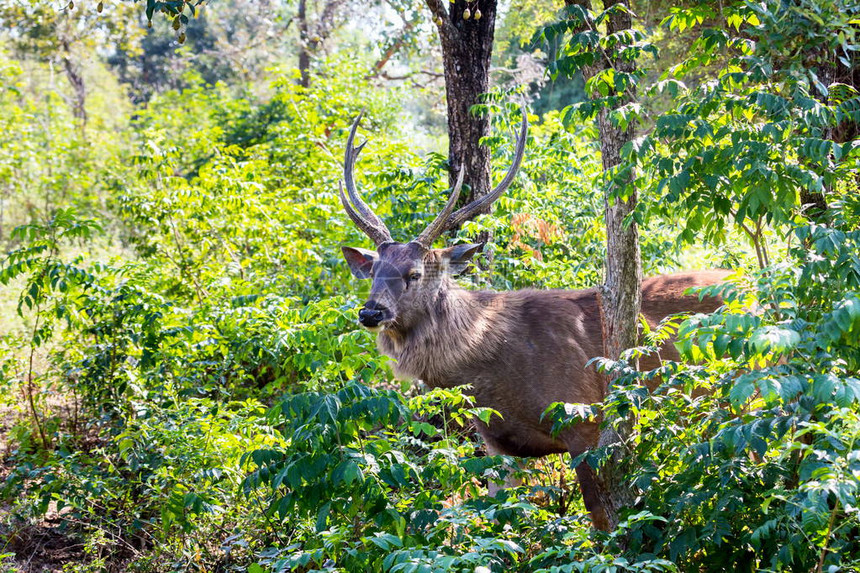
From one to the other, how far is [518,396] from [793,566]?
258 centimetres

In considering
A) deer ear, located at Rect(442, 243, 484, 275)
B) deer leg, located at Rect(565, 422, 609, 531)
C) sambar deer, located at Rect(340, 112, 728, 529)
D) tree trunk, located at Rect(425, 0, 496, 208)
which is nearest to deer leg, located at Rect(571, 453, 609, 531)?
deer leg, located at Rect(565, 422, 609, 531)

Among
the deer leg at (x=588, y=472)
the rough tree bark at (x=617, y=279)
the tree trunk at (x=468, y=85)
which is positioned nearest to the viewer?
the rough tree bark at (x=617, y=279)

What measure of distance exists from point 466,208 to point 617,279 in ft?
6.11

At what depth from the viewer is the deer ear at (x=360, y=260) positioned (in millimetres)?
6555

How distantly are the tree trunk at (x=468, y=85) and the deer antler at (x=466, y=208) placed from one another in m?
1.81

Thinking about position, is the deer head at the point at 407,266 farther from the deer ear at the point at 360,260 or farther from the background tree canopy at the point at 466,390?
the background tree canopy at the point at 466,390

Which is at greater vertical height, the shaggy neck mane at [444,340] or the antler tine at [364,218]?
the antler tine at [364,218]

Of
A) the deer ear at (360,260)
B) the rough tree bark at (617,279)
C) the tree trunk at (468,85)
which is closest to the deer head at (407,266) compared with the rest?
the deer ear at (360,260)

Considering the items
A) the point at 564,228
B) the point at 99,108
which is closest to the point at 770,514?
the point at 564,228

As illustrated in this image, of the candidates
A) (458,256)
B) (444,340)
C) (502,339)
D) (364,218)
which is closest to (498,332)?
(502,339)

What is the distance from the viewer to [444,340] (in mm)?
6172

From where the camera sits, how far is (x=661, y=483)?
4.38 meters

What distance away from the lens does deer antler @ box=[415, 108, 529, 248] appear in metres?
6.30

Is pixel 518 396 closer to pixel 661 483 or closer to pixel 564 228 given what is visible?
pixel 661 483
